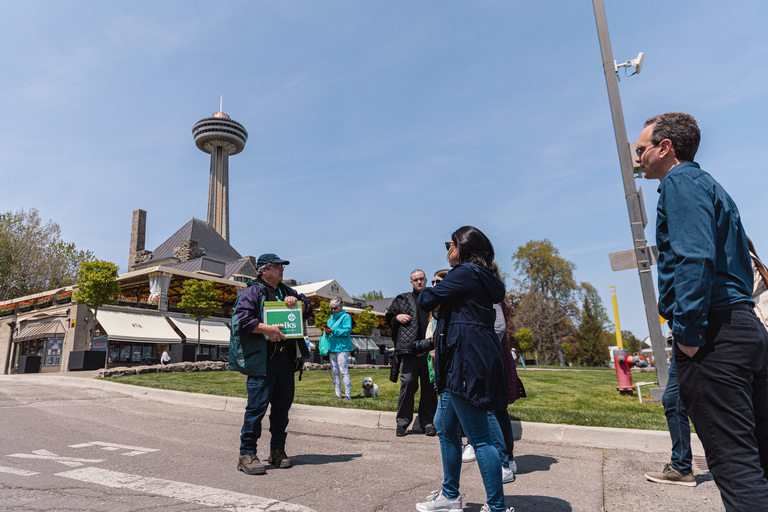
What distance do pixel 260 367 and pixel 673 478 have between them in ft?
10.6

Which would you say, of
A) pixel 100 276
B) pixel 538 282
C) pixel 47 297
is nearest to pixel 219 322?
pixel 47 297

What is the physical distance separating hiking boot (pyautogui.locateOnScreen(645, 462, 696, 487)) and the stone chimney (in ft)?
187

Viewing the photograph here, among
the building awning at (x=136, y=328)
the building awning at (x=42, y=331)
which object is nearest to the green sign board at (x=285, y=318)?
the building awning at (x=136, y=328)

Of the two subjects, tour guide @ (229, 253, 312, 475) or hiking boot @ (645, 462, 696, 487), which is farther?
tour guide @ (229, 253, 312, 475)

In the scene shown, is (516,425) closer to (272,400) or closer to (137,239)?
(272,400)

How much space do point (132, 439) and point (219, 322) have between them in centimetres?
3396

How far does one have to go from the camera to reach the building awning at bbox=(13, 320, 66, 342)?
2823cm

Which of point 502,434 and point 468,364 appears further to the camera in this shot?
point 502,434

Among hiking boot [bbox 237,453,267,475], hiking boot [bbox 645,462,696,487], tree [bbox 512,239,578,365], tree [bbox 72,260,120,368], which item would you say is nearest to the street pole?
hiking boot [bbox 645,462,696,487]

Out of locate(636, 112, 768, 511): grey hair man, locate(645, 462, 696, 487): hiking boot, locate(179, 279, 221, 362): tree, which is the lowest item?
locate(645, 462, 696, 487): hiking boot

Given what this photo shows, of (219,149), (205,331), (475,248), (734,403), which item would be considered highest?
(219,149)

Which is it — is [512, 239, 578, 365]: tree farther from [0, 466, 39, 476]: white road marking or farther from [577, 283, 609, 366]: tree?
[0, 466, 39, 476]: white road marking

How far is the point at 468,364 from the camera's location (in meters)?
2.59

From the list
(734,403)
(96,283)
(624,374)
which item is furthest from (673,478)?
(96,283)
